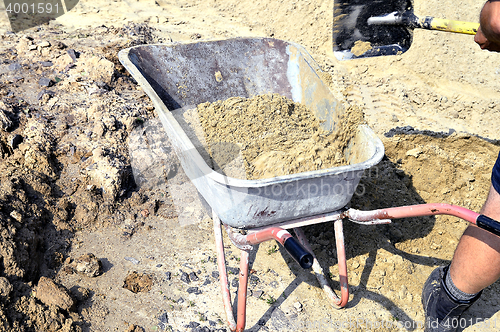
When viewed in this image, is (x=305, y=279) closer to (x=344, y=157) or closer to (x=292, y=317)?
(x=292, y=317)

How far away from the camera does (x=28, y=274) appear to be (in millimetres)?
2340

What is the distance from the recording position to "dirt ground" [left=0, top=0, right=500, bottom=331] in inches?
93.2

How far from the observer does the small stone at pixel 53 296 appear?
7.17 feet

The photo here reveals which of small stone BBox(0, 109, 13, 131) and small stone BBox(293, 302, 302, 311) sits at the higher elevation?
small stone BBox(0, 109, 13, 131)

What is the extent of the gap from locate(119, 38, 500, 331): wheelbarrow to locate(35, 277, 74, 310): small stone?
0.92 meters

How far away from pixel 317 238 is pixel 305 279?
0.36m

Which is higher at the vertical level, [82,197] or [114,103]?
[114,103]

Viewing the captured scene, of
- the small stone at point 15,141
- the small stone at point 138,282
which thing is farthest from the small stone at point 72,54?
the small stone at point 138,282

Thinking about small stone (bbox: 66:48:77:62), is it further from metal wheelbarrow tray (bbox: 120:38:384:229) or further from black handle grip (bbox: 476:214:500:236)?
black handle grip (bbox: 476:214:500:236)

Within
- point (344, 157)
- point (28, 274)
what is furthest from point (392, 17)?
point (28, 274)

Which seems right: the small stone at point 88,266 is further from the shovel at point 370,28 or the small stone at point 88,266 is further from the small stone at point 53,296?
the shovel at point 370,28

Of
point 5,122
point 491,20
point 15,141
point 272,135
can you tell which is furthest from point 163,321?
point 491,20

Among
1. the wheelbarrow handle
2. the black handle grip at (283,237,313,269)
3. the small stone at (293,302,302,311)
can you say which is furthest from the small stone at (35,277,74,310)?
the wheelbarrow handle

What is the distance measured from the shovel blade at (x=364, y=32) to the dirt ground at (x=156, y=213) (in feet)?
1.43
